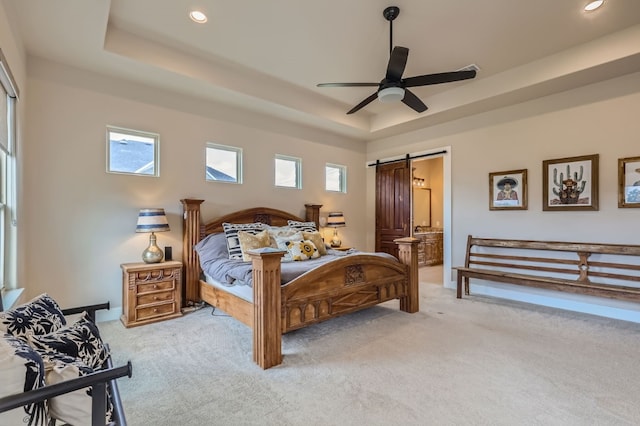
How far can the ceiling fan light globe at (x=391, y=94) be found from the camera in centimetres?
310

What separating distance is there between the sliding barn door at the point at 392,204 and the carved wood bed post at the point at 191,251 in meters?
3.80

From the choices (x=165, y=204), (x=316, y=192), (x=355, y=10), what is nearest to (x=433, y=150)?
(x=316, y=192)

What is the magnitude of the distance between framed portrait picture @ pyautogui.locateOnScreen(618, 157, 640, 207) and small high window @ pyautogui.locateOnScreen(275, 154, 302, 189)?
14.8 ft

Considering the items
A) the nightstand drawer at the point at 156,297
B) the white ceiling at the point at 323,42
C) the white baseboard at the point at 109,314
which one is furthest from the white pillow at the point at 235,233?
the white ceiling at the point at 323,42

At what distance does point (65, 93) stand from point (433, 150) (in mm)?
5436

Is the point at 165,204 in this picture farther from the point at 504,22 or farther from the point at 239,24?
the point at 504,22

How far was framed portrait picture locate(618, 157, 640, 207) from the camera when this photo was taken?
3.64m

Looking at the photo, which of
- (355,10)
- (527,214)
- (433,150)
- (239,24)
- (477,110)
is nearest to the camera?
(355,10)

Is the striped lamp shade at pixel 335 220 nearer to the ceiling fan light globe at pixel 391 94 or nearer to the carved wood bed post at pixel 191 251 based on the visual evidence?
the carved wood bed post at pixel 191 251

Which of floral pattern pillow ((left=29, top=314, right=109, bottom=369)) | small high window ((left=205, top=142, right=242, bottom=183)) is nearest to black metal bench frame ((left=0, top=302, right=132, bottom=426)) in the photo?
floral pattern pillow ((left=29, top=314, right=109, bottom=369))

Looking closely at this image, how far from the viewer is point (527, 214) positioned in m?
4.53

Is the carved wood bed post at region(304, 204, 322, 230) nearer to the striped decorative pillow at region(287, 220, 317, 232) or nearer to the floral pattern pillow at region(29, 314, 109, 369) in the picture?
the striped decorative pillow at region(287, 220, 317, 232)

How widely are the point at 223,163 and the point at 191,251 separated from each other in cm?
147

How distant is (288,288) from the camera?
2725mm
